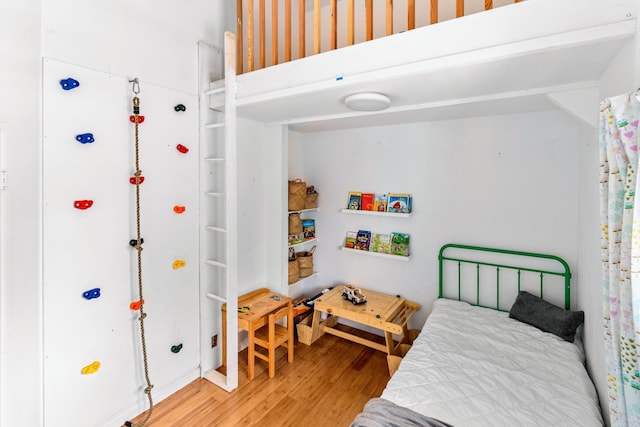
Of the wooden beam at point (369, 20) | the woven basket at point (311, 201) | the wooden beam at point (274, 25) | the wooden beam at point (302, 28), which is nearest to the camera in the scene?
the wooden beam at point (369, 20)

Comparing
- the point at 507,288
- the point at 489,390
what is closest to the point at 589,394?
the point at 489,390

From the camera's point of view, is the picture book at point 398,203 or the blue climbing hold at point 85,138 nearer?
the blue climbing hold at point 85,138

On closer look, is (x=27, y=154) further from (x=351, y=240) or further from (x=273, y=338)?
(x=351, y=240)

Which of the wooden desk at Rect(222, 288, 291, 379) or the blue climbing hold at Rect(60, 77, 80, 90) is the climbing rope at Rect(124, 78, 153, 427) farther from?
the wooden desk at Rect(222, 288, 291, 379)

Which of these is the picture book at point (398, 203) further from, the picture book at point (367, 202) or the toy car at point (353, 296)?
the toy car at point (353, 296)

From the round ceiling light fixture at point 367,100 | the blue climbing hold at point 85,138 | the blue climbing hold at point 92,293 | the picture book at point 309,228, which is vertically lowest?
the blue climbing hold at point 92,293

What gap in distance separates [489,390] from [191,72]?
2850mm

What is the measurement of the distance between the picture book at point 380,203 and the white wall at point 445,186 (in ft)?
0.28

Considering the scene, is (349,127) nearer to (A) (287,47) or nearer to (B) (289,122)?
(B) (289,122)

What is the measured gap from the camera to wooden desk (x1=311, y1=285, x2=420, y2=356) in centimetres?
258

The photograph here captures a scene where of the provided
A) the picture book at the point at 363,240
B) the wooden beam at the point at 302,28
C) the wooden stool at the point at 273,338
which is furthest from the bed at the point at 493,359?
the wooden beam at the point at 302,28

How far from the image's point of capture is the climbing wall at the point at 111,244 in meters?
1.70

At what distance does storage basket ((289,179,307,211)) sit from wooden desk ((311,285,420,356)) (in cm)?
93

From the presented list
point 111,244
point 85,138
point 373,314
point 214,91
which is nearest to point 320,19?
point 214,91
